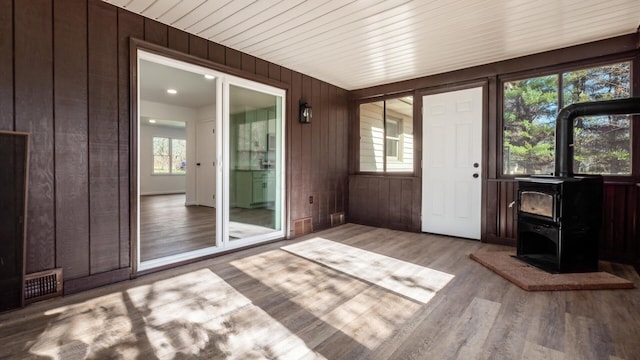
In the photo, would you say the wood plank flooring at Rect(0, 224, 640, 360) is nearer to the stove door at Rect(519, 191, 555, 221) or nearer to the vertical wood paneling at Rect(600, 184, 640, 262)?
the vertical wood paneling at Rect(600, 184, 640, 262)

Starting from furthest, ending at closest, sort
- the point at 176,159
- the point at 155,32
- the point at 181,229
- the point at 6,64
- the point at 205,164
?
the point at 176,159 < the point at 205,164 < the point at 181,229 < the point at 155,32 < the point at 6,64

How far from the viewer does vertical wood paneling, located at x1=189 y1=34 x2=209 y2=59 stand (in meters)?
3.21

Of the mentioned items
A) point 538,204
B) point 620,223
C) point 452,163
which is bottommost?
point 620,223

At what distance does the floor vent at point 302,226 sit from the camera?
Result: 4.49m

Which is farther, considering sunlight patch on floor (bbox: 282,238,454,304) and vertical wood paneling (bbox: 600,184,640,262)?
vertical wood paneling (bbox: 600,184,640,262)

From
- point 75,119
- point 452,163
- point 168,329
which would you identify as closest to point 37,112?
point 75,119

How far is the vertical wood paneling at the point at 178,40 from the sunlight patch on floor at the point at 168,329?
2331 millimetres

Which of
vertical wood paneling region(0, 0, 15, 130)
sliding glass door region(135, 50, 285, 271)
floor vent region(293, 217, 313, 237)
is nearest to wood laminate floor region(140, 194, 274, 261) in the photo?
sliding glass door region(135, 50, 285, 271)

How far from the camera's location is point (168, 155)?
10.8m

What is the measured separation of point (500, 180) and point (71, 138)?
468 cm

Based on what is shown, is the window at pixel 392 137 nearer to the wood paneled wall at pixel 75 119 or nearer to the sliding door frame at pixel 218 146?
the sliding door frame at pixel 218 146

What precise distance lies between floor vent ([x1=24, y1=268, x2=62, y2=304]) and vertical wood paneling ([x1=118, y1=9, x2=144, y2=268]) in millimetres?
448

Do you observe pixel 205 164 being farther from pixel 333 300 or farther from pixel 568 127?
pixel 568 127

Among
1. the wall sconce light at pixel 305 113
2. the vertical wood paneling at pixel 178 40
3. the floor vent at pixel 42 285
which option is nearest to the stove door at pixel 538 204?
the wall sconce light at pixel 305 113
